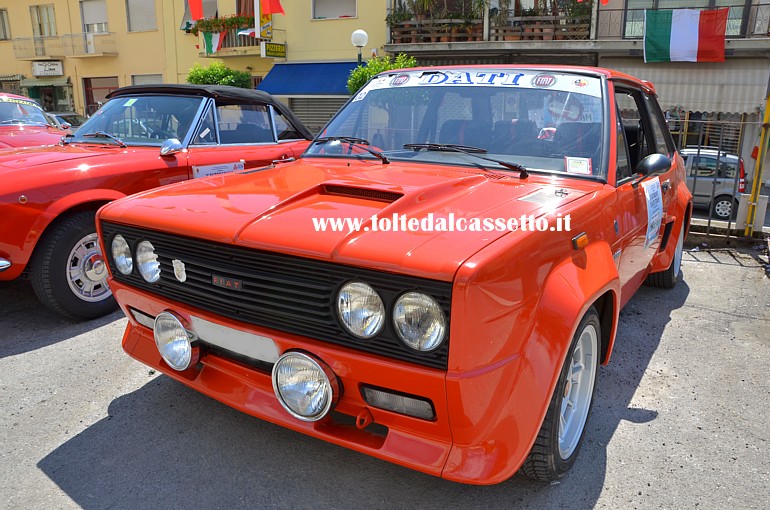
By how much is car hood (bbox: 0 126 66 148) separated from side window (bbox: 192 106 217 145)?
3520mm

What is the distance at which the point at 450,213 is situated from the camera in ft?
7.28

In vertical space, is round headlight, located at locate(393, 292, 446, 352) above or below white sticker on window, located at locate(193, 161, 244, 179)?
below

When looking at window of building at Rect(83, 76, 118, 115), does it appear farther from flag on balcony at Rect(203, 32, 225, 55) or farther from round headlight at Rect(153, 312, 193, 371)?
round headlight at Rect(153, 312, 193, 371)

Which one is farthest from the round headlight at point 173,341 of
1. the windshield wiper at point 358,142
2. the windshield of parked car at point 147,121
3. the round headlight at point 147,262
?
the windshield of parked car at point 147,121

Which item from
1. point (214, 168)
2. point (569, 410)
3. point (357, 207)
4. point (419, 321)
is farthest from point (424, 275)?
point (214, 168)

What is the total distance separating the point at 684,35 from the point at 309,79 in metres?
11.3

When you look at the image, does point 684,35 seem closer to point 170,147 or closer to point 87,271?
point 170,147

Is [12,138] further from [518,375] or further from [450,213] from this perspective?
[518,375]

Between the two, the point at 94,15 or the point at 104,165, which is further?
the point at 94,15

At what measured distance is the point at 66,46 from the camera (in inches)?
963

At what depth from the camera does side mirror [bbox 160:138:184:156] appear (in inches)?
183

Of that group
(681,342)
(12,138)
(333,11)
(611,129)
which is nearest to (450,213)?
(611,129)

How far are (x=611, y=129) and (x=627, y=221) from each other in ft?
1.60

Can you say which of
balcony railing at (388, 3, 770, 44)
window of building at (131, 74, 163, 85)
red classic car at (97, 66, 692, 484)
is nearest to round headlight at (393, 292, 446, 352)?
red classic car at (97, 66, 692, 484)
